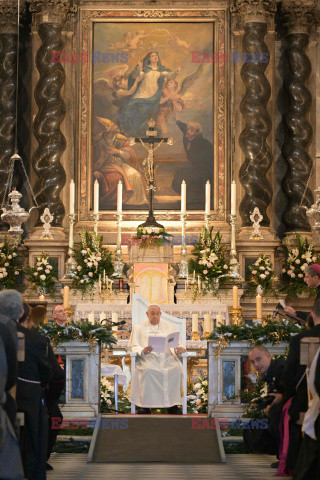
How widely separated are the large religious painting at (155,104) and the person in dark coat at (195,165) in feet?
0.06

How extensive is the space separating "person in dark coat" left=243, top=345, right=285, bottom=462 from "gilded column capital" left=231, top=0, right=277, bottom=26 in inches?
371

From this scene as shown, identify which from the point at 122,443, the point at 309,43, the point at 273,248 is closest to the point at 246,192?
the point at 273,248

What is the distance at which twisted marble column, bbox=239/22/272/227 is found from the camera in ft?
57.3

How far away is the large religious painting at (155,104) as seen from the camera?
18.0 metres

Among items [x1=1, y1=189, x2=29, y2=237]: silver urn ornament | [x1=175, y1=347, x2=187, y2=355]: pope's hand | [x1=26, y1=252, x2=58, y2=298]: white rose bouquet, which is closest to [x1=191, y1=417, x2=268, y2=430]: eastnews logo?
[x1=175, y1=347, x2=187, y2=355]: pope's hand

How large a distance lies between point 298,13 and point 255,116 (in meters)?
2.06

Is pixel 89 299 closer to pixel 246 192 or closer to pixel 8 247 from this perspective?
pixel 8 247

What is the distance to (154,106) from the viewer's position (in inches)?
719

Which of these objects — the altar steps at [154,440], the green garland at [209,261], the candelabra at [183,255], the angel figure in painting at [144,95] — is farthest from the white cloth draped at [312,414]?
the angel figure in painting at [144,95]

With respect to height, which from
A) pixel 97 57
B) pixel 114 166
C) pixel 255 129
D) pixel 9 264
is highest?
pixel 97 57

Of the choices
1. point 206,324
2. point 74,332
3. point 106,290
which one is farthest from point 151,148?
point 74,332

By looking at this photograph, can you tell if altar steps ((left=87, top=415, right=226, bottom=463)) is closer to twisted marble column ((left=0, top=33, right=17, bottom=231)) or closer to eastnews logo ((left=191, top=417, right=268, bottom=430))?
eastnews logo ((left=191, top=417, right=268, bottom=430))

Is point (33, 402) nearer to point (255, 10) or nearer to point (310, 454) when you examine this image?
point (310, 454)

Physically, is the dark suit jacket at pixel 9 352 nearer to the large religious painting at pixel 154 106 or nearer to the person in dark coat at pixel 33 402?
the person in dark coat at pixel 33 402
